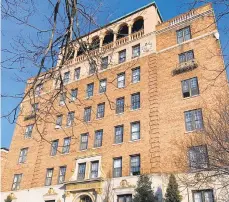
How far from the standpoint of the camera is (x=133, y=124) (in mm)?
25312

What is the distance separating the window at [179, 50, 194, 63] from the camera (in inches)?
1029

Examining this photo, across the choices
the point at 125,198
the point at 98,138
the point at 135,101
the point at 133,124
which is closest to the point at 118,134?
the point at 133,124

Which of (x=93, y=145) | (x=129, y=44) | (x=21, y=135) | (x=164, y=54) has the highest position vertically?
(x=129, y=44)

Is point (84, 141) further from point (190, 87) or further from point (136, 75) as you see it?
point (190, 87)

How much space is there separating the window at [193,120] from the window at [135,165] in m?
4.99

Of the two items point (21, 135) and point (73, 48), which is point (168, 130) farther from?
point (21, 135)

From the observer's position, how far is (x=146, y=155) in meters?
22.8

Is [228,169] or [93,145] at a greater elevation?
[93,145]

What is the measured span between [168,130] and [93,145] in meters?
7.78

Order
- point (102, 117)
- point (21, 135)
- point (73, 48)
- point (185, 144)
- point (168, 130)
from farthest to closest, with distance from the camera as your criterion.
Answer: point (21, 135) < point (102, 117) < point (168, 130) < point (185, 144) < point (73, 48)

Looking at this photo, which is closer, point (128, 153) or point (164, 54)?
point (128, 153)

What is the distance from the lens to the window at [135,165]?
23.0m

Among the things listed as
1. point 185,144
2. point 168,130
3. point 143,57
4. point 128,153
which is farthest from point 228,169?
point 143,57

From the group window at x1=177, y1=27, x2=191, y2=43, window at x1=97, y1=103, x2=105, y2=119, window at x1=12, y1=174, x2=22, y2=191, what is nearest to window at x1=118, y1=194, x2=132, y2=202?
window at x1=97, y1=103, x2=105, y2=119
